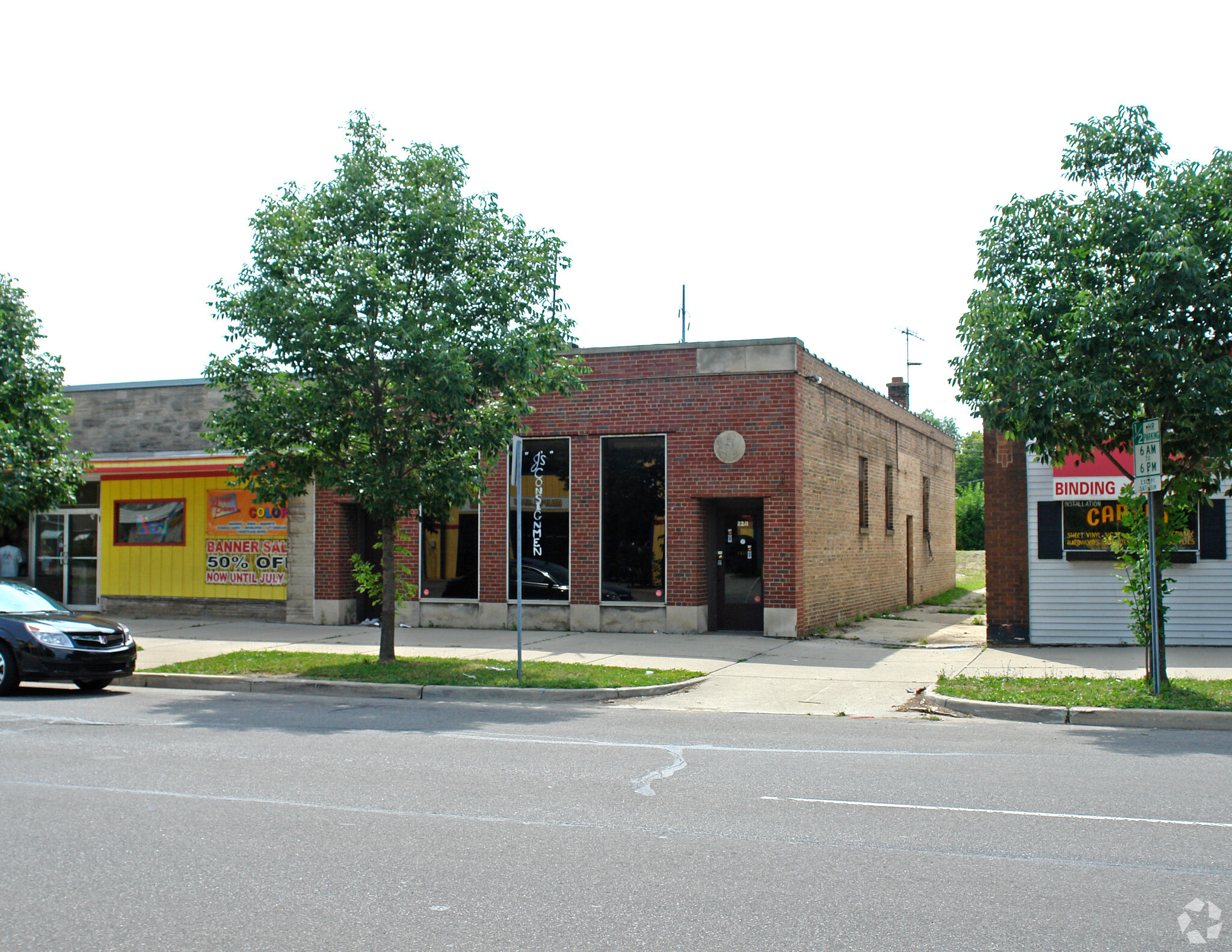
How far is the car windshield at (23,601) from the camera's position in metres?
13.0

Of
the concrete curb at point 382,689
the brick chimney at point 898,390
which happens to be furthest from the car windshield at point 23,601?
the brick chimney at point 898,390

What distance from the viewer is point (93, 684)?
1331 cm

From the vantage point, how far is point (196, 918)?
477 centimetres

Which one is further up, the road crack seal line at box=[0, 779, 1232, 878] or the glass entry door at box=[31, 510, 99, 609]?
the glass entry door at box=[31, 510, 99, 609]

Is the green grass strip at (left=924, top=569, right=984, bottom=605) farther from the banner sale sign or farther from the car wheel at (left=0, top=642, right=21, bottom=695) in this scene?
the car wheel at (left=0, top=642, right=21, bottom=695)

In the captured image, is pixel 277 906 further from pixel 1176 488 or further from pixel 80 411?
pixel 80 411

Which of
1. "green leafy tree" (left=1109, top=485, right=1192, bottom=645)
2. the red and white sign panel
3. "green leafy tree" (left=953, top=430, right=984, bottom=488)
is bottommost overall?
"green leafy tree" (left=1109, top=485, right=1192, bottom=645)

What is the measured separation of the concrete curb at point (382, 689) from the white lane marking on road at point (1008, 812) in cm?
538

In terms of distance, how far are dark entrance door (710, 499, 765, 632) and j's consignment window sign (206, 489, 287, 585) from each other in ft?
27.2

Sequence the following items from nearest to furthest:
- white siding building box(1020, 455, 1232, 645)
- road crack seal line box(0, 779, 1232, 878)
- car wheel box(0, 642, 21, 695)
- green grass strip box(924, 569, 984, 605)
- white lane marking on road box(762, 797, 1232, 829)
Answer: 1. road crack seal line box(0, 779, 1232, 878)
2. white lane marking on road box(762, 797, 1232, 829)
3. car wheel box(0, 642, 21, 695)
4. white siding building box(1020, 455, 1232, 645)
5. green grass strip box(924, 569, 984, 605)

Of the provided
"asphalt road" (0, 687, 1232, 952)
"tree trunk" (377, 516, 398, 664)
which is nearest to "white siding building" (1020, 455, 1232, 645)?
"asphalt road" (0, 687, 1232, 952)

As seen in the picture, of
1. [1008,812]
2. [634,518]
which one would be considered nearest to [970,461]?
[634,518]

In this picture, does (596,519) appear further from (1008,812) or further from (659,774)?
(1008,812)

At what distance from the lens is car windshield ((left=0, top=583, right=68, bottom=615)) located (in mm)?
12953
